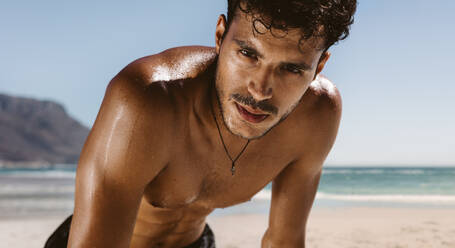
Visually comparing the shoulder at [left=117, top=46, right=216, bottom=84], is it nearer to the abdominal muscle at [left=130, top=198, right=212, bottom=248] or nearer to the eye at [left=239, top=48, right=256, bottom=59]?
the eye at [left=239, top=48, right=256, bottom=59]

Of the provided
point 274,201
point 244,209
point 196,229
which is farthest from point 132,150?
point 244,209

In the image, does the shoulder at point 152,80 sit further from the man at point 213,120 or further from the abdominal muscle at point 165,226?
the abdominal muscle at point 165,226

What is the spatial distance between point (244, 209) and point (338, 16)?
645 centimetres

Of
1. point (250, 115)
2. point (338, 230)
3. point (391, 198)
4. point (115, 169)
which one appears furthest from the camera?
point (391, 198)

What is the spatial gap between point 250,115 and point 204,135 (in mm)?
227

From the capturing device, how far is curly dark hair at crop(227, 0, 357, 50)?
113 cm

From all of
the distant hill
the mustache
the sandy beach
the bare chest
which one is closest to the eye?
the mustache

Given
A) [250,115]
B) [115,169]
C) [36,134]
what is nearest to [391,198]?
[250,115]

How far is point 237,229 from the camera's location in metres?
5.53

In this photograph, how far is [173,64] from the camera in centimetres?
132

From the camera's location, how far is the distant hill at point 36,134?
127 feet

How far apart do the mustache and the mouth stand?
19 mm

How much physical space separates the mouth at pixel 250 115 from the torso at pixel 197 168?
158mm

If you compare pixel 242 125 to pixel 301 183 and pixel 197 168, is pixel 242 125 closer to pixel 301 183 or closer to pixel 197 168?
pixel 197 168
